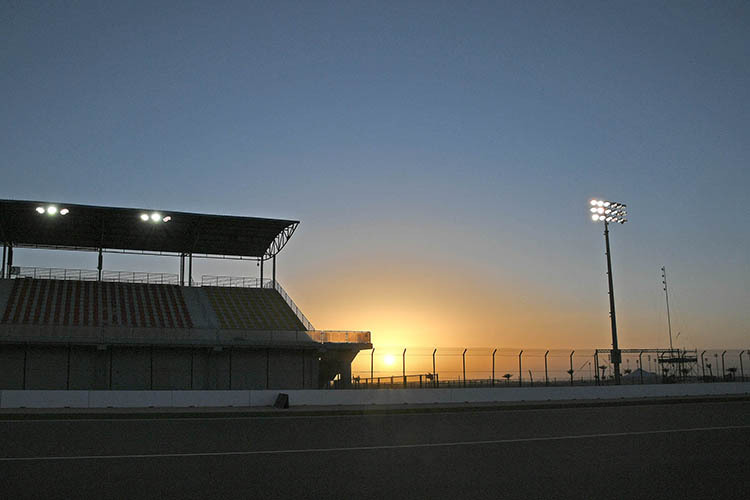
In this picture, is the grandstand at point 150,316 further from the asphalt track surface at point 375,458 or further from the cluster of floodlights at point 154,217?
the asphalt track surface at point 375,458

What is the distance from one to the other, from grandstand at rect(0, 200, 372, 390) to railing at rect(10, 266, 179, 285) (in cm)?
7

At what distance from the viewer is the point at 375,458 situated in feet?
49.6

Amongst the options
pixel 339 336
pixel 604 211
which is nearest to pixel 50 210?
pixel 339 336

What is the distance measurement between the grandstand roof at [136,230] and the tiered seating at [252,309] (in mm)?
3291

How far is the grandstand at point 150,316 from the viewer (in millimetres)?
39625

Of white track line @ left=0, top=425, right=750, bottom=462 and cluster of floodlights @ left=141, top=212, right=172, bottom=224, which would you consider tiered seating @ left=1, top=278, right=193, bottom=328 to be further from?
white track line @ left=0, top=425, right=750, bottom=462

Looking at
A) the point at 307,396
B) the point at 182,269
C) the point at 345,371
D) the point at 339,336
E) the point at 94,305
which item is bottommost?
the point at 307,396

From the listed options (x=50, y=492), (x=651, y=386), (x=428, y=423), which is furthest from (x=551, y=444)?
(x=651, y=386)

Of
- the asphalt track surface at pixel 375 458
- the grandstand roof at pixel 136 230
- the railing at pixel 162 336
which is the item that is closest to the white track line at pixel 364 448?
the asphalt track surface at pixel 375 458

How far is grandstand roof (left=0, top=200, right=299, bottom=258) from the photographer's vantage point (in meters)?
44.5

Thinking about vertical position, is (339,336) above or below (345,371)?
above

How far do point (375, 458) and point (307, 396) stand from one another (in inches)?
695

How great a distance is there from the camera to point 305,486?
12.0 meters

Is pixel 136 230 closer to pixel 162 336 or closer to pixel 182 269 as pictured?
pixel 182 269
